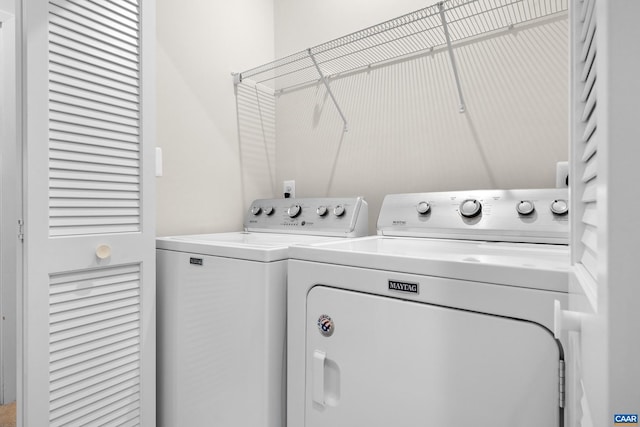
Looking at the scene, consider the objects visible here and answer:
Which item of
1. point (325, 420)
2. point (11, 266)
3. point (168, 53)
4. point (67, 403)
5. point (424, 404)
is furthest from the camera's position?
point (11, 266)

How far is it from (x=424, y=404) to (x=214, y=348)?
76 centimetres

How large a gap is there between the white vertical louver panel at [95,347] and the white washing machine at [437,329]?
689 millimetres

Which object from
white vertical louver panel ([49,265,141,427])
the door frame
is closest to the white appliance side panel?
white vertical louver panel ([49,265,141,427])

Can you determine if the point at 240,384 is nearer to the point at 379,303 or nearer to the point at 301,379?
the point at 301,379

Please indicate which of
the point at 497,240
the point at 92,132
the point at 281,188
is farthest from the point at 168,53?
the point at 497,240

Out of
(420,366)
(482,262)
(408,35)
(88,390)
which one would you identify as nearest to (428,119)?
(408,35)

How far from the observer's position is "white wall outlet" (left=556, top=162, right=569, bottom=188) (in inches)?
52.5

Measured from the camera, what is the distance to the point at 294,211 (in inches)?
71.9

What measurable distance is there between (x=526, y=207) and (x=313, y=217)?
907mm

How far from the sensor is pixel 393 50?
1.77 meters

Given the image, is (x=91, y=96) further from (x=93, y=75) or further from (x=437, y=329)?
(x=437, y=329)

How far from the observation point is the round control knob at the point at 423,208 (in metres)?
1.44

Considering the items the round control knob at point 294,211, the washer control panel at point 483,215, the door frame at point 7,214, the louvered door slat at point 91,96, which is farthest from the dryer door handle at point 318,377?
the door frame at point 7,214

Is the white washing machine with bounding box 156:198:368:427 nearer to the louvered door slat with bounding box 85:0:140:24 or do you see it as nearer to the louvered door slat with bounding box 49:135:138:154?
the louvered door slat with bounding box 49:135:138:154
